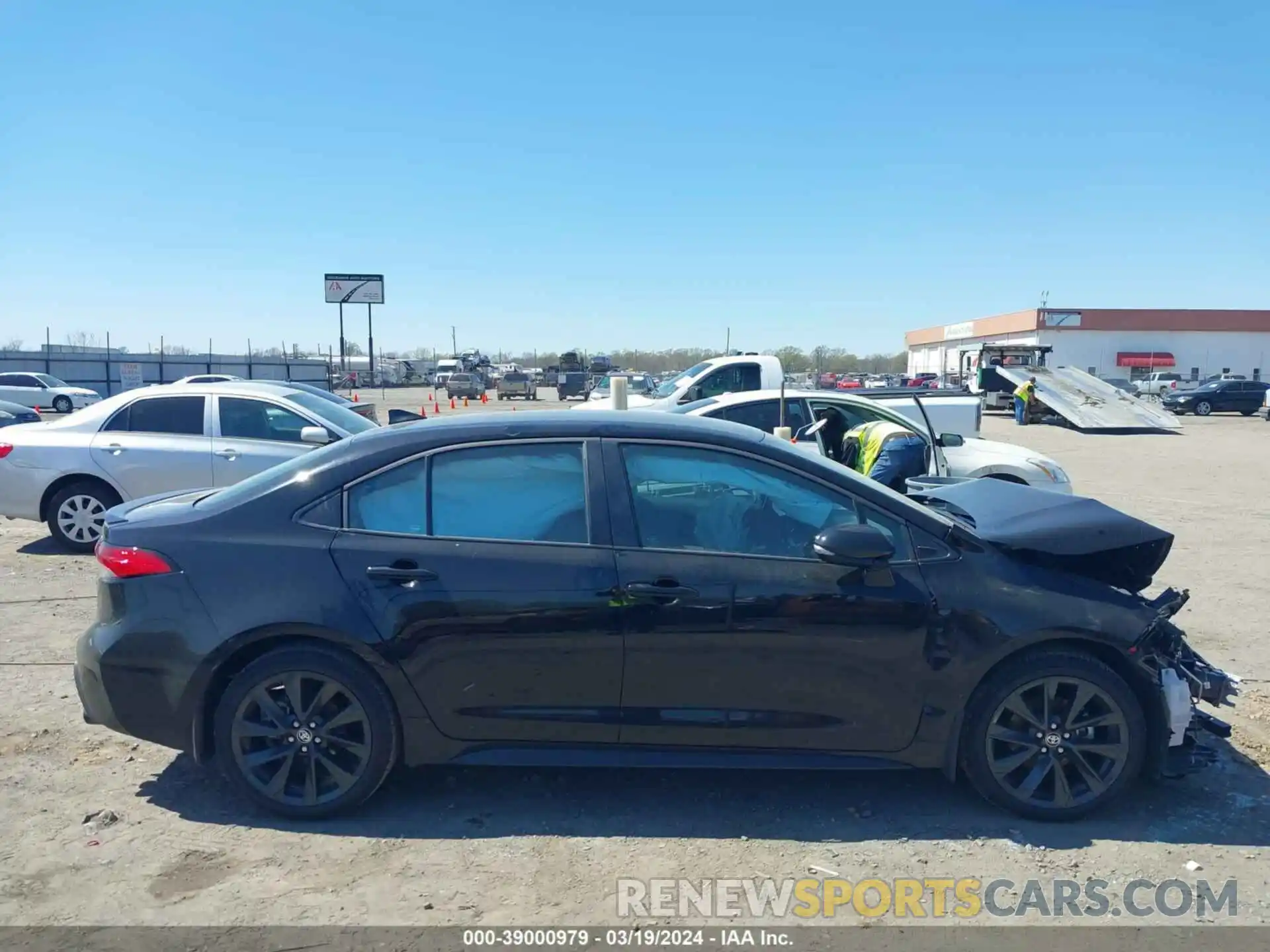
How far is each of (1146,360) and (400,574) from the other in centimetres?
7669

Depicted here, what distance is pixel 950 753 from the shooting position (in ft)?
12.4

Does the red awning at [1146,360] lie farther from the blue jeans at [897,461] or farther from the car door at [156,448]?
the car door at [156,448]

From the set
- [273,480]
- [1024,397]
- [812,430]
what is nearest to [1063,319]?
[1024,397]

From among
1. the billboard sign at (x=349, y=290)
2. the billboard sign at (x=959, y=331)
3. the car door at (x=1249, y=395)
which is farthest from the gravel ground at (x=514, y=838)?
the billboard sign at (x=959, y=331)

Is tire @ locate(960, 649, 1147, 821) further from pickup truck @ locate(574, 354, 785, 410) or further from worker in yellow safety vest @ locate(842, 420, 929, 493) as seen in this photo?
pickup truck @ locate(574, 354, 785, 410)

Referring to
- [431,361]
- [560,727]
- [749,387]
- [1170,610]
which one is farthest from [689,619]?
[431,361]

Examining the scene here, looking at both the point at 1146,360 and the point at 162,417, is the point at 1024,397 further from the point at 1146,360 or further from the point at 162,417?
the point at 1146,360

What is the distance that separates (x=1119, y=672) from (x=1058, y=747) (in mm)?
406

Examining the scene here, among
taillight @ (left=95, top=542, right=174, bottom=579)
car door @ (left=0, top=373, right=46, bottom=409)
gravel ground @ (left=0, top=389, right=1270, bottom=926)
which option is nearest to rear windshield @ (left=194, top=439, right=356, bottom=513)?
taillight @ (left=95, top=542, right=174, bottom=579)

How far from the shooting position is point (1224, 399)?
36.0m

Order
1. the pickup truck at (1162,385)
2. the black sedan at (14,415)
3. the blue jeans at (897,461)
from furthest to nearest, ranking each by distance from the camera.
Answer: the pickup truck at (1162,385) → the black sedan at (14,415) → the blue jeans at (897,461)

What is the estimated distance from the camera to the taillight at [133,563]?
3758mm

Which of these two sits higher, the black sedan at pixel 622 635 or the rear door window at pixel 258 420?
the rear door window at pixel 258 420

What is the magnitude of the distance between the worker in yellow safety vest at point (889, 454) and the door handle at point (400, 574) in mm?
3649
